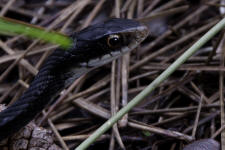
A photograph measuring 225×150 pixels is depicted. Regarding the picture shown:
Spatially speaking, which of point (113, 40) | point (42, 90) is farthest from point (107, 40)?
point (42, 90)

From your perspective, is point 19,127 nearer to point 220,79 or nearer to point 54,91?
point 54,91

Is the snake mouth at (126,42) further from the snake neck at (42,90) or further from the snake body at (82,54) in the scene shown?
the snake neck at (42,90)

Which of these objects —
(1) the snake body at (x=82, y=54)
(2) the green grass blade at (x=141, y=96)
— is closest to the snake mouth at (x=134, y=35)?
(1) the snake body at (x=82, y=54)

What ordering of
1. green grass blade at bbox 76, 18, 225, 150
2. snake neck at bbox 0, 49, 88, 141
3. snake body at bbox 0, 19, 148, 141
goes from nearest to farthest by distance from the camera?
green grass blade at bbox 76, 18, 225, 150 < snake neck at bbox 0, 49, 88, 141 < snake body at bbox 0, 19, 148, 141

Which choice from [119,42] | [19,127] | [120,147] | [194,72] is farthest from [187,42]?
[19,127]

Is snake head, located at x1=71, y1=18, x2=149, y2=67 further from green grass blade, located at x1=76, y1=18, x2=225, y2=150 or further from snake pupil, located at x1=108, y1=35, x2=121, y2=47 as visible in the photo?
green grass blade, located at x1=76, y1=18, x2=225, y2=150

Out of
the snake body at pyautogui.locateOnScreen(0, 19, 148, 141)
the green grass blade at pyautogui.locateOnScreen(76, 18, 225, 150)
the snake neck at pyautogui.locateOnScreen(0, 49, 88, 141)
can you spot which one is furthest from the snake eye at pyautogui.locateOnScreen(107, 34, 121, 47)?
the green grass blade at pyautogui.locateOnScreen(76, 18, 225, 150)

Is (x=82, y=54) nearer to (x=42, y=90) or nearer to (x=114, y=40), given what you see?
(x=114, y=40)
